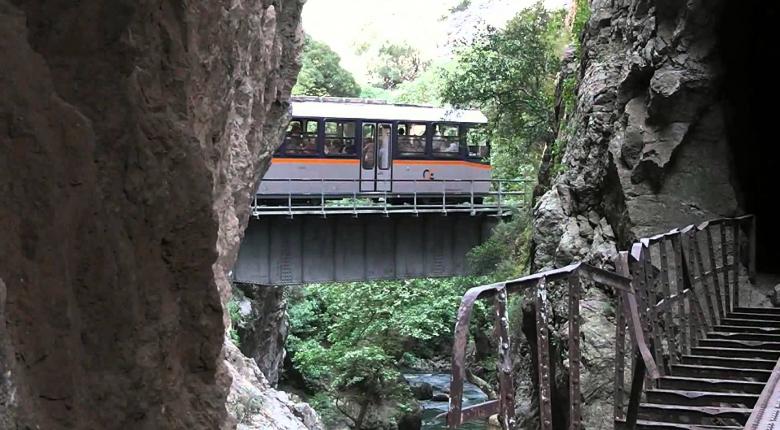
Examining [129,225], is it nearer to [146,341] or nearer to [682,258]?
[146,341]

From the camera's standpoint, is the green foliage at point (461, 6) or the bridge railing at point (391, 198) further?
the green foliage at point (461, 6)

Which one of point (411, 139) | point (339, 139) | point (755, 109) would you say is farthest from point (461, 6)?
point (755, 109)

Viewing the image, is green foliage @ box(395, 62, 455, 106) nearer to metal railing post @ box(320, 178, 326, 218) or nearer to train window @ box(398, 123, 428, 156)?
train window @ box(398, 123, 428, 156)

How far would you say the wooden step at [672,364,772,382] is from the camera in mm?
6516

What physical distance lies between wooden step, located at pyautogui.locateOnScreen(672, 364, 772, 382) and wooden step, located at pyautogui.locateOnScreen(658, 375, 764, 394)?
7.0 inches

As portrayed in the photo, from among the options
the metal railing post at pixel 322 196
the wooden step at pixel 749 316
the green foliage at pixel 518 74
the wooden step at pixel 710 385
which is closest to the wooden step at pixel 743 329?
the wooden step at pixel 749 316

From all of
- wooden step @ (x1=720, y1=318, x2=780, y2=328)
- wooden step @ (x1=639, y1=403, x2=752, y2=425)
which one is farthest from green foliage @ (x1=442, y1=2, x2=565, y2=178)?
wooden step @ (x1=639, y1=403, x2=752, y2=425)

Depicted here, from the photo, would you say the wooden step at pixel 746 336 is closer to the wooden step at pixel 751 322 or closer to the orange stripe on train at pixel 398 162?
the wooden step at pixel 751 322

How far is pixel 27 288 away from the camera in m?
3.41

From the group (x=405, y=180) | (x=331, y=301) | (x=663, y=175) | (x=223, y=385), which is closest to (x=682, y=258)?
(x=663, y=175)

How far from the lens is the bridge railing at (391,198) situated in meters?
21.8

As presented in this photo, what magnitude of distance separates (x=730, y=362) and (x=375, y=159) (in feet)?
60.7

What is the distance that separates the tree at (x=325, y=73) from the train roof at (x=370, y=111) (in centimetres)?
2305

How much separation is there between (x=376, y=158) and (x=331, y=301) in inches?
388
